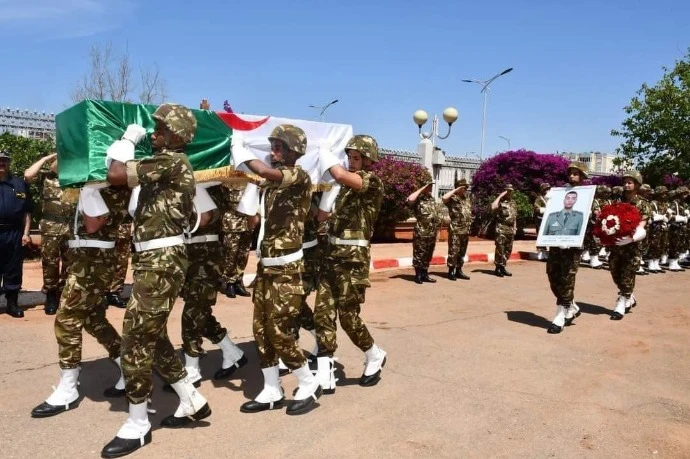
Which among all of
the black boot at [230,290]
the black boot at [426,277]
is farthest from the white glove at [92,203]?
the black boot at [426,277]

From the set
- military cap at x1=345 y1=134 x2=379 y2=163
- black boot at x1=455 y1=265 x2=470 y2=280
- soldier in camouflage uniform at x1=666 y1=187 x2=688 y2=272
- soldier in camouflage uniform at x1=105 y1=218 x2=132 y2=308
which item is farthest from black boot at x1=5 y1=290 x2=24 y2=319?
soldier in camouflage uniform at x1=666 y1=187 x2=688 y2=272

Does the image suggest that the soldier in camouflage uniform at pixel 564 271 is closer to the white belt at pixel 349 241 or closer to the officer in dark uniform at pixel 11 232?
the white belt at pixel 349 241

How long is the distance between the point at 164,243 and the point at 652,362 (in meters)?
5.19

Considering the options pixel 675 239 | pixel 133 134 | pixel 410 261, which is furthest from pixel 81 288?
pixel 675 239

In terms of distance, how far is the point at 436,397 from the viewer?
482cm

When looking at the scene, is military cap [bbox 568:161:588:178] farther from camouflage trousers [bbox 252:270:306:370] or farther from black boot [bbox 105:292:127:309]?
black boot [bbox 105:292:127:309]

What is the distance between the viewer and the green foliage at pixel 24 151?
37.1ft

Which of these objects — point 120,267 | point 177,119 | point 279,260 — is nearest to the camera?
point 177,119

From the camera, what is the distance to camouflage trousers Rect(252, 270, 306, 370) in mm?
4270

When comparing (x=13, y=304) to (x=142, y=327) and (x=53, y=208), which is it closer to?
(x=53, y=208)

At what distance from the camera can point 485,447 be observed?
3.91 meters

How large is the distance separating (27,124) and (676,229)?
50.9ft

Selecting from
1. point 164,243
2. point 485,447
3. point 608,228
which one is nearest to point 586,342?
point 608,228

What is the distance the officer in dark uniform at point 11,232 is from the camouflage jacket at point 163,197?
4.08 meters
